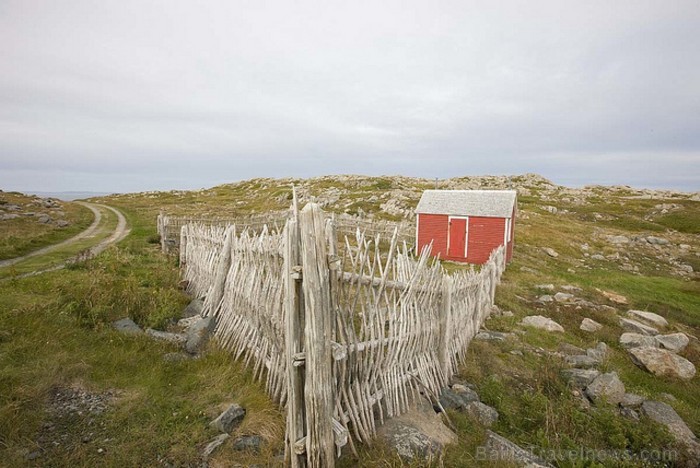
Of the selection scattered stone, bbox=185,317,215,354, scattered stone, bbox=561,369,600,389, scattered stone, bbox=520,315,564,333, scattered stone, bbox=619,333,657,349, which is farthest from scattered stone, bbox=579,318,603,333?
scattered stone, bbox=185,317,215,354

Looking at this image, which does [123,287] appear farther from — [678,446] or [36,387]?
[678,446]

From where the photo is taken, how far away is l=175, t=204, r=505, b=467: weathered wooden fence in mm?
3539

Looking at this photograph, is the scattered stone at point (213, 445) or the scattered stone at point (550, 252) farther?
the scattered stone at point (550, 252)

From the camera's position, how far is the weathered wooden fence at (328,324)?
3.54 metres

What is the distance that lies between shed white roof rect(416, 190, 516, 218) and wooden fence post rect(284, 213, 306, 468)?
18.9m

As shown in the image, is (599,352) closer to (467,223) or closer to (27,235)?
(467,223)

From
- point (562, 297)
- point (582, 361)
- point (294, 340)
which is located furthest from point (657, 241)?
point (294, 340)

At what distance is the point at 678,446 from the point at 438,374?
11.9ft

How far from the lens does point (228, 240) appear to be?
7.05 meters

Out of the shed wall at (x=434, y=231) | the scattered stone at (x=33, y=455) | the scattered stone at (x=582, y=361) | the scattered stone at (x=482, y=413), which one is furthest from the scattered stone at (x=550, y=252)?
the scattered stone at (x=33, y=455)

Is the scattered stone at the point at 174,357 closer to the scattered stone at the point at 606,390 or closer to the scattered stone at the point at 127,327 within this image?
the scattered stone at the point at 127,327

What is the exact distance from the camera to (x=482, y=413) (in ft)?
17.9

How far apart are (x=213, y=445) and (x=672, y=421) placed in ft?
24.4

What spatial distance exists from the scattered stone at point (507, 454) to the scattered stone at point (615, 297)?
12.8 metres
